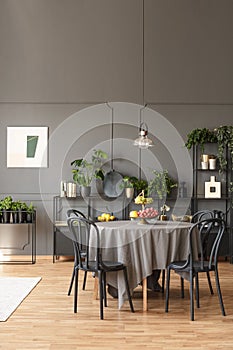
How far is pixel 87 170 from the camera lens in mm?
8719

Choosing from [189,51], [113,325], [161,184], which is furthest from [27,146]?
[113,325]

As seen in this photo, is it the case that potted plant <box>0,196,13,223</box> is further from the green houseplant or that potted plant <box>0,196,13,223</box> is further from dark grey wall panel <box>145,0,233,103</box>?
the green houseplant

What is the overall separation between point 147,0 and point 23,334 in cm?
595

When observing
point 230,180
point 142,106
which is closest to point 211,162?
Result: point 230,180

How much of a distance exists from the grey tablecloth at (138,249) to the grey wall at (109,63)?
11.2 ft

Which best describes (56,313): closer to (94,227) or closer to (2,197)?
(94,227)

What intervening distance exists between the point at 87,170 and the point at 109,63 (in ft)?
5.52

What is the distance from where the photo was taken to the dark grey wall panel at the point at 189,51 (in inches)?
346

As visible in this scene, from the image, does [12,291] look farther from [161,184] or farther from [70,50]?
[70,50]

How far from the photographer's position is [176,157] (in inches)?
345

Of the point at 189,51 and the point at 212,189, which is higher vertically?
the point at 189,51

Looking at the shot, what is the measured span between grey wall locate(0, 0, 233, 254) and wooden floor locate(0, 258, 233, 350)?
10.4 feet

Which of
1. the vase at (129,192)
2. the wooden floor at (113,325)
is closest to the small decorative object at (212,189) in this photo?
the vase at (129,192)

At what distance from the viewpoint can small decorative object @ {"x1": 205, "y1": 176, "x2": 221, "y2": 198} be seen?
8.62m
